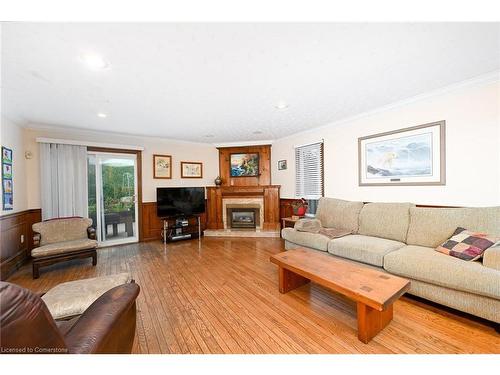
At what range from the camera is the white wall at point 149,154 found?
353 cm

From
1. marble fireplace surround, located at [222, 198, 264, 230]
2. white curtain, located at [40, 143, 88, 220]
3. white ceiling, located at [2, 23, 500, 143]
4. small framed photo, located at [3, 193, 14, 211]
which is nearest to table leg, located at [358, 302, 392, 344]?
white ceiling, located at [2, 23, 500, 143]

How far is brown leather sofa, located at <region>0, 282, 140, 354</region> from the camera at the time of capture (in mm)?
637

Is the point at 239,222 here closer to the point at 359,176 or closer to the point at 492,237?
the point at 359,176

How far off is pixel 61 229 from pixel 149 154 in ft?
7.02

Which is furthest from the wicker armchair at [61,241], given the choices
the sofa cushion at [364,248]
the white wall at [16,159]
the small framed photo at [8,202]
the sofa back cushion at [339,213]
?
the sofa back cushion at [339,213]

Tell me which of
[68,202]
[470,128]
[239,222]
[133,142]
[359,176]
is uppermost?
[133,142]

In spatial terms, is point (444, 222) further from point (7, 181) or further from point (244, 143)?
point (7, 181)

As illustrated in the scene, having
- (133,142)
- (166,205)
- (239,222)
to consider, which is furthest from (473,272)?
(133,142)

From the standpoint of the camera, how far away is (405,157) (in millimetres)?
2836

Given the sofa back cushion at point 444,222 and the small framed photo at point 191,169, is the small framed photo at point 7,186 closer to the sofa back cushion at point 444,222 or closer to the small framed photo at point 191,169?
the small framed photo at point 191,169

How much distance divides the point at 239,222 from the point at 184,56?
4106 millimetres

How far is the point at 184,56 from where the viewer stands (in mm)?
1676

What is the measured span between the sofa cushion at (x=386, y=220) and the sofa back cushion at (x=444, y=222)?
0.08m

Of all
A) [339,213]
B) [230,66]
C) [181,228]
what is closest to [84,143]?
[181,228]
